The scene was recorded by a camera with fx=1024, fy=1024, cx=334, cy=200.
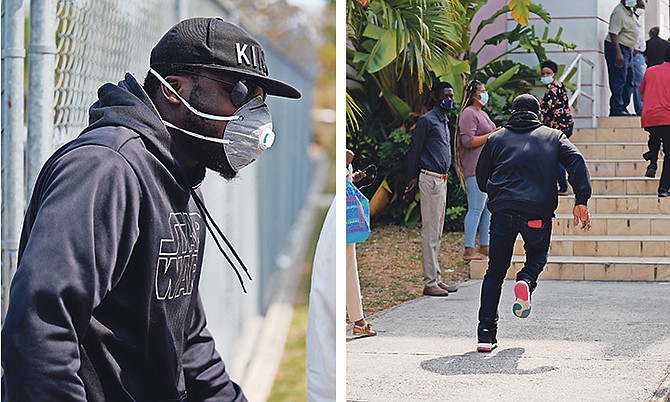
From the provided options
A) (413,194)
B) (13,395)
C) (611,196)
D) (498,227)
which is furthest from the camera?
(611,196)

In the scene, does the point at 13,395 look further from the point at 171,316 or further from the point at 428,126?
the point at 428,126

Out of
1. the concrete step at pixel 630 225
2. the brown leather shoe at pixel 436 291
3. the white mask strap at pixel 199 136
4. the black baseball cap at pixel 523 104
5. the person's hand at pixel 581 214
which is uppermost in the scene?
the black baseball cap at pixel 523 104

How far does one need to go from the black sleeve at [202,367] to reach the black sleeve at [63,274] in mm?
566

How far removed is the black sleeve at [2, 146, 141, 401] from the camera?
170cm

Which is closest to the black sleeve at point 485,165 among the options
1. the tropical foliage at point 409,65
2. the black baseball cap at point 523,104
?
the black baseball cap at point 523,104

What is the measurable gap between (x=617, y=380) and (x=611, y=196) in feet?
11.8

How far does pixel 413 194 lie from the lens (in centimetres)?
719

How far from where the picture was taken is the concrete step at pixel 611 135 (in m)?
8.82

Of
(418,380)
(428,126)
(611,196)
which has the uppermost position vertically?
(428,126)

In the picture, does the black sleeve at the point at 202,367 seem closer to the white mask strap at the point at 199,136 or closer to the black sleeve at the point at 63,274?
the white mask strap at the point at 199,136

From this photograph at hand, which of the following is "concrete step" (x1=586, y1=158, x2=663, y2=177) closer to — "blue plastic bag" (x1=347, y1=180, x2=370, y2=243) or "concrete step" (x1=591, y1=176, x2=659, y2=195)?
"concrete step" (x1=591, y1=176, x2=659, y2=195)

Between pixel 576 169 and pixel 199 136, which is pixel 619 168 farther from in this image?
pixel 199 136

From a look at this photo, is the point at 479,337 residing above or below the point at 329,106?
below

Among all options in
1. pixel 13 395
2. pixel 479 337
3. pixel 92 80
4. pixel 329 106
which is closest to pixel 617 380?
pixel 479 337
